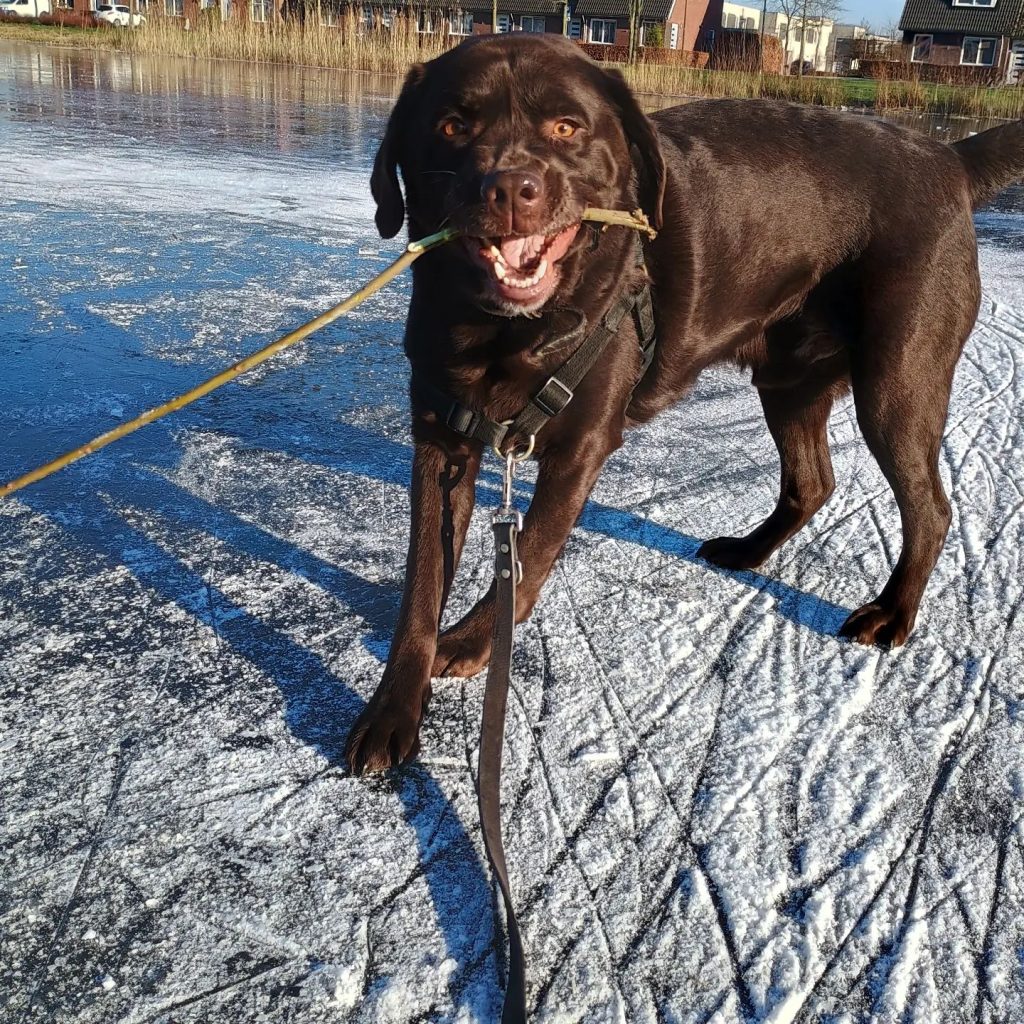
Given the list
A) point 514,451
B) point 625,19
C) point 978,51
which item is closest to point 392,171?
point 514,451

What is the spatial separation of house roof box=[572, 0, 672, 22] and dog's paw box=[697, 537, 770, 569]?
172 feet

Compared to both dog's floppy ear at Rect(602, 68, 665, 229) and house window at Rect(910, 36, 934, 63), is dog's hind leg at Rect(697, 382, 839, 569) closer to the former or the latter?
dog's floppy ear at Rect(602, 68, 665, 229)

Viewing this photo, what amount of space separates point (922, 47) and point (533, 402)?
5431cm

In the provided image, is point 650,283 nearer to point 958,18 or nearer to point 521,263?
point 521,263

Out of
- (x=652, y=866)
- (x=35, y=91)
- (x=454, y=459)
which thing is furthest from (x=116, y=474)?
(x=35, y=91)

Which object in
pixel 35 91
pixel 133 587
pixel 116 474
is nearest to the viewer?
pixel 133 587

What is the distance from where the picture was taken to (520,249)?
203 cm

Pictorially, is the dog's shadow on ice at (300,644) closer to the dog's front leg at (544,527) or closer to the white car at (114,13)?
the dog's front leg at (544,527)

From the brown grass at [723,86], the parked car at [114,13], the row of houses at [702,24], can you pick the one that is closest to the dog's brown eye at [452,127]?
the brown grass at [723,86]

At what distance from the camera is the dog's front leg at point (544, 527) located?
7.64 feet

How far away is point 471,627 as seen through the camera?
2426 mm

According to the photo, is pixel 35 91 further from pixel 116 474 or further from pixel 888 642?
pixel 888 642

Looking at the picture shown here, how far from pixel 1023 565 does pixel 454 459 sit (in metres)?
1.77

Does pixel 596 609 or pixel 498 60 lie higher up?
pixel 498 60
